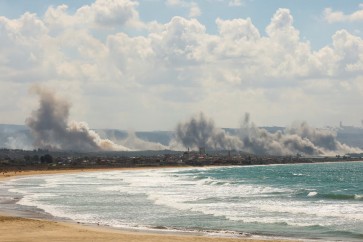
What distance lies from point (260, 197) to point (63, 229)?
3529cm

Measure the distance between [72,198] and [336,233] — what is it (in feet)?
132

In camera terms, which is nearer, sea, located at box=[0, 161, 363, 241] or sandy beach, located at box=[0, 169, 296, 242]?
sandy beach, located at box=[0, 169, 296, 242]

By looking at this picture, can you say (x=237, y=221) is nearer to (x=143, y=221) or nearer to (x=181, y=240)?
(x=143, y=221)

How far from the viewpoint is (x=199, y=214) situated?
51.6 meters

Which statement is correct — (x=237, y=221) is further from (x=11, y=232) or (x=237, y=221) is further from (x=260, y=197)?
(x=260, y=197)

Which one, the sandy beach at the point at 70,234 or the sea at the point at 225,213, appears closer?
the sandy beach at the point at 70,234

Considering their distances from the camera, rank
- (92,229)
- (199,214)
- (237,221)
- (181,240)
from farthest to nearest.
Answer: (199,214) < (237,221) < (92,229) < (181,240)

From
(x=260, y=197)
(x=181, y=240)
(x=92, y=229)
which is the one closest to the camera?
(x=181, y=240)

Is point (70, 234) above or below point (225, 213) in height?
above

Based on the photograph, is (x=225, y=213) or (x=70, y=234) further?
(x=225, y=213)

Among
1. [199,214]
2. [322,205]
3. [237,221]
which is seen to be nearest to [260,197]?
[322,205]

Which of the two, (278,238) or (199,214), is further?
(199,214)

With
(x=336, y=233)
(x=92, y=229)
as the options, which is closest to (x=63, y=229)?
(x=92, y=229)

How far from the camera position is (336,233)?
38969mm
